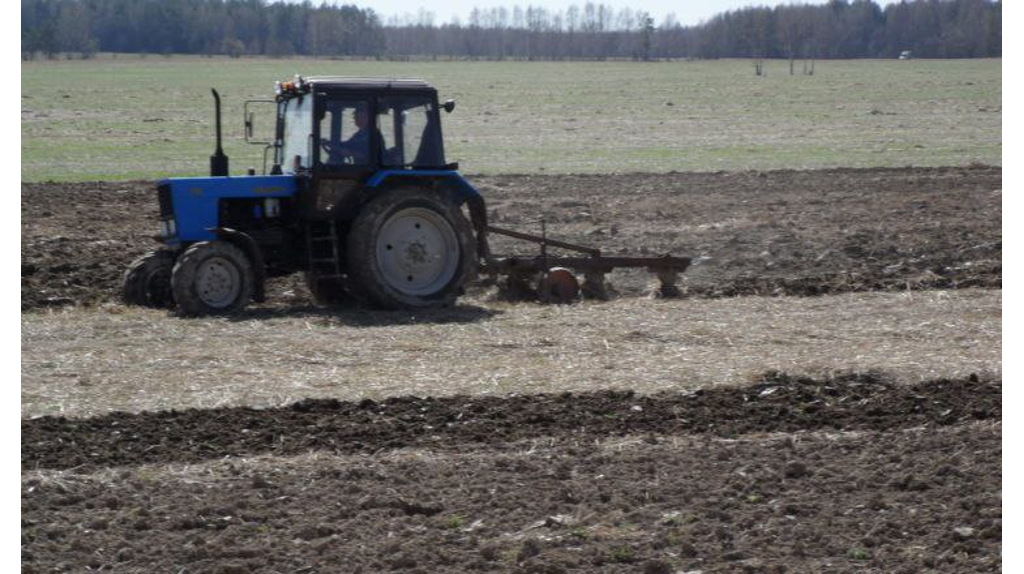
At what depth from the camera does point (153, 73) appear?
77875 mm

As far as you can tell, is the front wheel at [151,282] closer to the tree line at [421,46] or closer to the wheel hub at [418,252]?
the wheel hub at [418,252]

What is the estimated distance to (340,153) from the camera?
13.6 metres

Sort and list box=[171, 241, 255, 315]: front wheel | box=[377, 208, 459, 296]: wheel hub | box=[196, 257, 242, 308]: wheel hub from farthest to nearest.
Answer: box=[377, 208, 459, 296]: wheel hub
box=[196, 257, 242, 308]: wheel hub
box=[171, 241, 255, 315]: front wheel

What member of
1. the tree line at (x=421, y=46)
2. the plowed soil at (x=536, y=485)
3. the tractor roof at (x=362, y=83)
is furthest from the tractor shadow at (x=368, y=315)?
the tree line at (x=421, y=46)

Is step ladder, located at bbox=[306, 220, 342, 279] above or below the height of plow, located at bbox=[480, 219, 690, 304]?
above

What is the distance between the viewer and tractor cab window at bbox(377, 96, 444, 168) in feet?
44.9

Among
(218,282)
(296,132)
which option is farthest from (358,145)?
(218,282)

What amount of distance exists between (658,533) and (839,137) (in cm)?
3355

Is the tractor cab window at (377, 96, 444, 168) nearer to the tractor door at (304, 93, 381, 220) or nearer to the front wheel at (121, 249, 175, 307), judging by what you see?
the tractor door at (304, 93, 381, 220)

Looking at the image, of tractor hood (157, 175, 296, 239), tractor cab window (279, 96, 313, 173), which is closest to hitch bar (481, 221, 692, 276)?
tractor cab window (279, 96, 313, 173)

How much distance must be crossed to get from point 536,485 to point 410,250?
21.5 feet

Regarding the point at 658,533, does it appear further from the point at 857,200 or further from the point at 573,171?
the point at 573,171

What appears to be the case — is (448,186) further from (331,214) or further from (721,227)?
(721,227)

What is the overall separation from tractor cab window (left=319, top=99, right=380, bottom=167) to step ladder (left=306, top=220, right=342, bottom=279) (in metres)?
0.63
